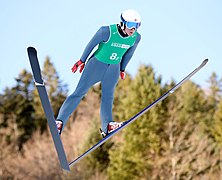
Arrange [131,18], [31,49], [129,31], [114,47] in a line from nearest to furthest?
[31,49] < [131,18] < [129,31] < [114,47]

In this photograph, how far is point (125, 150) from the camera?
2803cm

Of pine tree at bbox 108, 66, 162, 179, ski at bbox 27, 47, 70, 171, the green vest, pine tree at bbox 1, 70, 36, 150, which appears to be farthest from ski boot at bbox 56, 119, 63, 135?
pine tree at bbox 1, 70, 36, 150

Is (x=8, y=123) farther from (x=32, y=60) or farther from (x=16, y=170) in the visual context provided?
(x=32, y=60)

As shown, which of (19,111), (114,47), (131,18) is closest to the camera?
(131,18)

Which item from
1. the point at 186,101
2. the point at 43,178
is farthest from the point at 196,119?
the point at 43,178

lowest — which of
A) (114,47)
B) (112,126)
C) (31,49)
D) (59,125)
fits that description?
(112,126)

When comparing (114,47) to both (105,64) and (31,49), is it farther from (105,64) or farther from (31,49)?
(31,49)

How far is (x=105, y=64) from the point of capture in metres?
6.49

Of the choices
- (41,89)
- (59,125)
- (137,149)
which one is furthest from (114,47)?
(137,149)

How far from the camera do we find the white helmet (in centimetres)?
609

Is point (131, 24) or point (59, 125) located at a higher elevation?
point (131, 24)

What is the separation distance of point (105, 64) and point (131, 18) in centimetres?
70

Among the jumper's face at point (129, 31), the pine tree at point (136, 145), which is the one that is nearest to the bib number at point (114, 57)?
the jumper's face at point (129, 31)

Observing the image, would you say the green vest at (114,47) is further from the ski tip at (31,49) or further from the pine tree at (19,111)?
the pine tree at (19,111)
